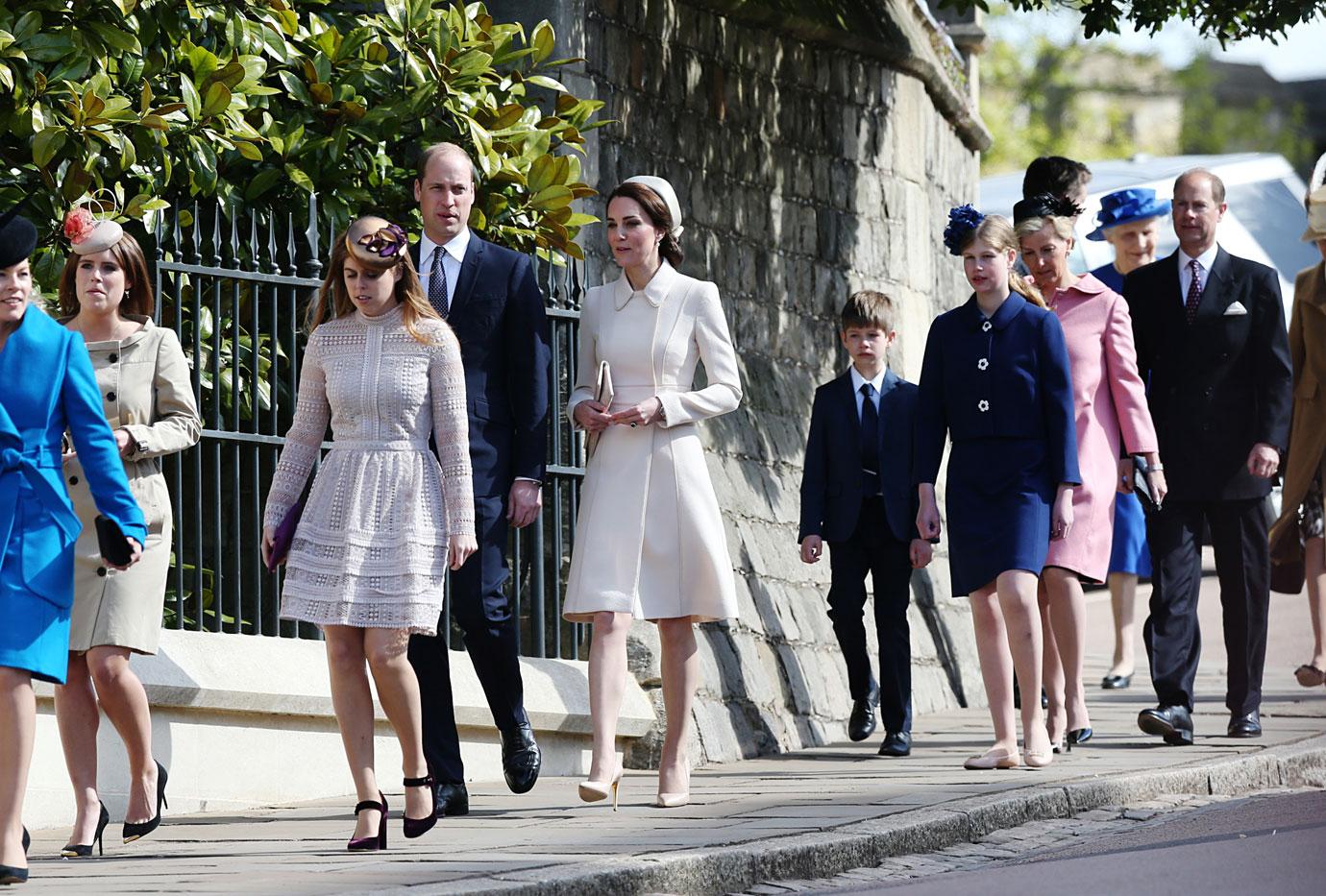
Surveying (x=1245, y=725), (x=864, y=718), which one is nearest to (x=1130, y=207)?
(x=1245, y=725)

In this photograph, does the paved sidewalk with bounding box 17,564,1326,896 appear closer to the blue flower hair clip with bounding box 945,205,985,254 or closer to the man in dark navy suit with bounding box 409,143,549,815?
the man in dark navy suit with bounding box 409,143,549,815

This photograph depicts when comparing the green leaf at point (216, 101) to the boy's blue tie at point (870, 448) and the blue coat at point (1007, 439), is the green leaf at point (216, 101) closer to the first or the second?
the blue coat at point (1007, 439)

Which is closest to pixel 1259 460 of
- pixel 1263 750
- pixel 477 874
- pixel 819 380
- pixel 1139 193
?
pixel 1263 750

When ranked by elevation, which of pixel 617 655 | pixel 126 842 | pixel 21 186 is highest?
pixel 21 186

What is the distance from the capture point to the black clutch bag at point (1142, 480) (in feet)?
27.5

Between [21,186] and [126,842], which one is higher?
[21,186]

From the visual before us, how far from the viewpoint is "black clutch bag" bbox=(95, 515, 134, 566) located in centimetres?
585

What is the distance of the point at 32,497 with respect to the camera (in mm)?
5820

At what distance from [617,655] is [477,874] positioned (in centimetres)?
154

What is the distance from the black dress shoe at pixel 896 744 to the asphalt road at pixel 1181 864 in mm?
1765

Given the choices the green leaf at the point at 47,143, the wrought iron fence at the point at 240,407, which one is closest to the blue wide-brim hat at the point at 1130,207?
the wrought iron fence at the point at 240,407

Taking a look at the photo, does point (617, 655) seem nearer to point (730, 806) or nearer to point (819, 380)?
point (730, 806)

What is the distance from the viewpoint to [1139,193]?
33.7 feet

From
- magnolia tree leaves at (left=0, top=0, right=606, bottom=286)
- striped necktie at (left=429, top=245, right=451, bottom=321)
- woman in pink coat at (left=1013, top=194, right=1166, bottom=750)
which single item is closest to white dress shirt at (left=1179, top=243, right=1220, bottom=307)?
woman in pink coat at (left=1013, top=194, right=1166, bottom=750)
